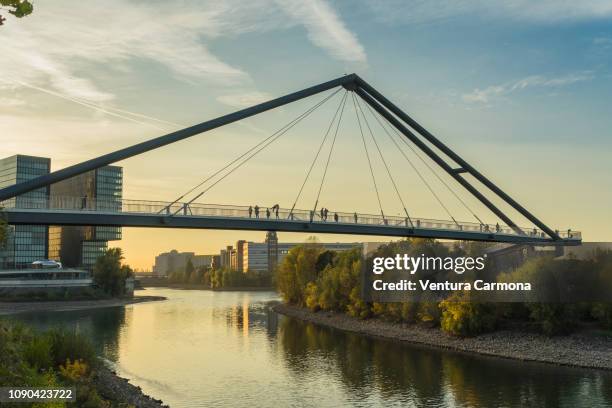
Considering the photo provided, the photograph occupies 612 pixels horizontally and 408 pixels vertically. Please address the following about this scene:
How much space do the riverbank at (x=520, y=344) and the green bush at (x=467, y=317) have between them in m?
0.66

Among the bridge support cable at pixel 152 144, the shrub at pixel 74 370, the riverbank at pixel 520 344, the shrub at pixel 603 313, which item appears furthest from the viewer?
the shrub at pixel 603 313

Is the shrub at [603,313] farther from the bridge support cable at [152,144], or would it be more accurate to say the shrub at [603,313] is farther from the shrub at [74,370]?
the shrub at [74,370]

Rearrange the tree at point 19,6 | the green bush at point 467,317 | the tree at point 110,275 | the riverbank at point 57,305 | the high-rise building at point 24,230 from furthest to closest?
the high-rise building at point 24,230, the tree at point 110,275, the riverbank at point 57,305, the green bush at point 467,317, the tree at point 19,6

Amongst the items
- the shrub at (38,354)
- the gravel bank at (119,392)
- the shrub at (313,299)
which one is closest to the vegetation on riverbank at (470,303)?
the shrub at (313,299)

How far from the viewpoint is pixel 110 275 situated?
393ft

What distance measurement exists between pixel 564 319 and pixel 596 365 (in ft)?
25.2

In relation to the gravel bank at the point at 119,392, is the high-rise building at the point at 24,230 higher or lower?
higher

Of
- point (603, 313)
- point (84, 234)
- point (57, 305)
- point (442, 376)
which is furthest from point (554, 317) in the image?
point (84, 234)

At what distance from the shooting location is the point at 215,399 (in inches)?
1220

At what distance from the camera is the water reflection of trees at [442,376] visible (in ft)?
104

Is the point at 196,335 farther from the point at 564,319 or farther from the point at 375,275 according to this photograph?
the point at 564,319

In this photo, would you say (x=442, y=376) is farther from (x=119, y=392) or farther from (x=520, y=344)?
(x=119, y=392)

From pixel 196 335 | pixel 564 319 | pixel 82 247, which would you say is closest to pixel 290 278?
pixel 196 335

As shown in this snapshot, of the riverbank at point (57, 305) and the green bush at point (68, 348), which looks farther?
the riverbank at point (57, 305)
